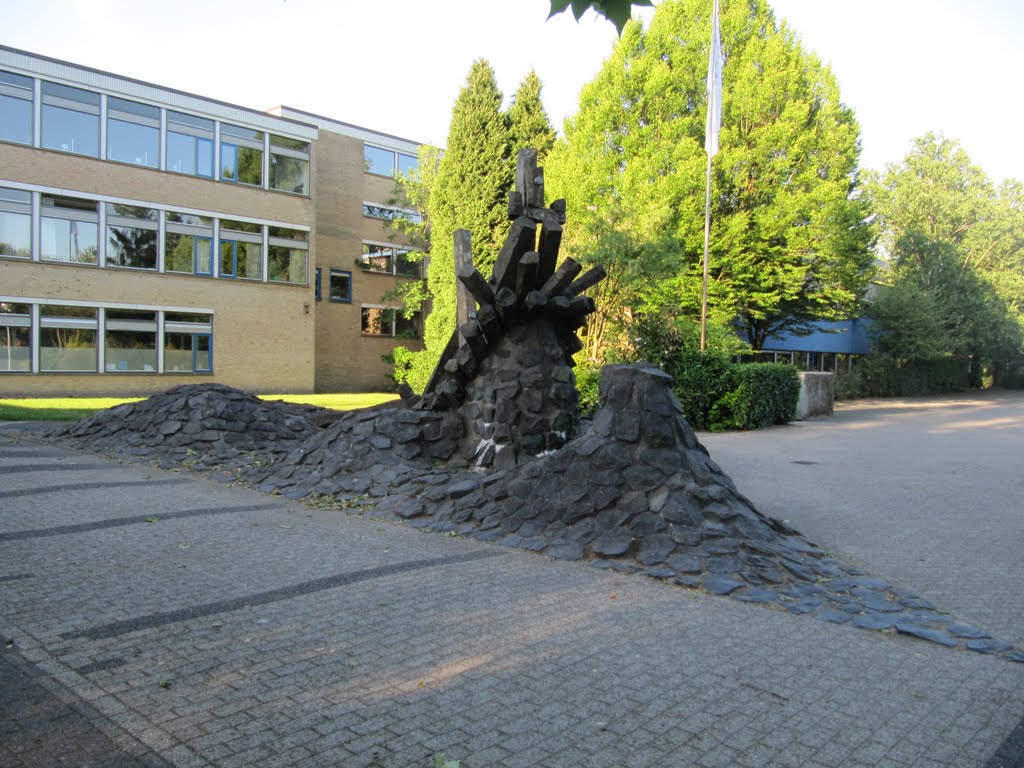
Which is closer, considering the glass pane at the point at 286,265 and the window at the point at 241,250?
the window at the point at 241,250

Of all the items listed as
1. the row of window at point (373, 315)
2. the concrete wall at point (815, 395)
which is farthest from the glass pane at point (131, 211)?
the concrete wall at point (815, 395)

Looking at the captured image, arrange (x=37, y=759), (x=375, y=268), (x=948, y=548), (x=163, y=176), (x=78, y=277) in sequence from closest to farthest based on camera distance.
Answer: (x=37, y=759) → (x=948, y=548) → (x=78, y=277) → (x=163, y=176) → (x=375, y=268)

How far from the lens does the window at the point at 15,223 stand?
84.0ft

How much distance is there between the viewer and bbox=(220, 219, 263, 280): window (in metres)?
30.8

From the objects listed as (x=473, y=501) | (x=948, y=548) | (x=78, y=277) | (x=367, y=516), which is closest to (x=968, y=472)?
(x=948, y=548)

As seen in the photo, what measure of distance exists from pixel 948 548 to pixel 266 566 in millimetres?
6050

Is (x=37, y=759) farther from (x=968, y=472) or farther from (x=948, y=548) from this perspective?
(x=968, y=472)

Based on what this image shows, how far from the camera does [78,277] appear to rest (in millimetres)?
26891

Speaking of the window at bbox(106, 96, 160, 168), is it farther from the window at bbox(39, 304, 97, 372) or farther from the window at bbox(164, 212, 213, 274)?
the window at bbox(39, 304, 97, 372)

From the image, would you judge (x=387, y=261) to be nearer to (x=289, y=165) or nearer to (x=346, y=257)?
(x=346, y=257)

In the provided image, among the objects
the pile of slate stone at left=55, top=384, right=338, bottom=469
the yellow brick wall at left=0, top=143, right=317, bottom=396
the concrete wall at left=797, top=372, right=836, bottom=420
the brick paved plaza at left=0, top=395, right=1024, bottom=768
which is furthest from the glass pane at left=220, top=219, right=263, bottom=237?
the brick paved plaza at left=0, top=395, right=1024, bottom=768

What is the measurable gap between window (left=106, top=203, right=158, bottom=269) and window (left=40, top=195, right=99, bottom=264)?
506 millimetres

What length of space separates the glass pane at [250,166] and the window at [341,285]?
6111 millimetres

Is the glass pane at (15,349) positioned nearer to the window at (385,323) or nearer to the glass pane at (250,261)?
the glass pane at (250,261)
